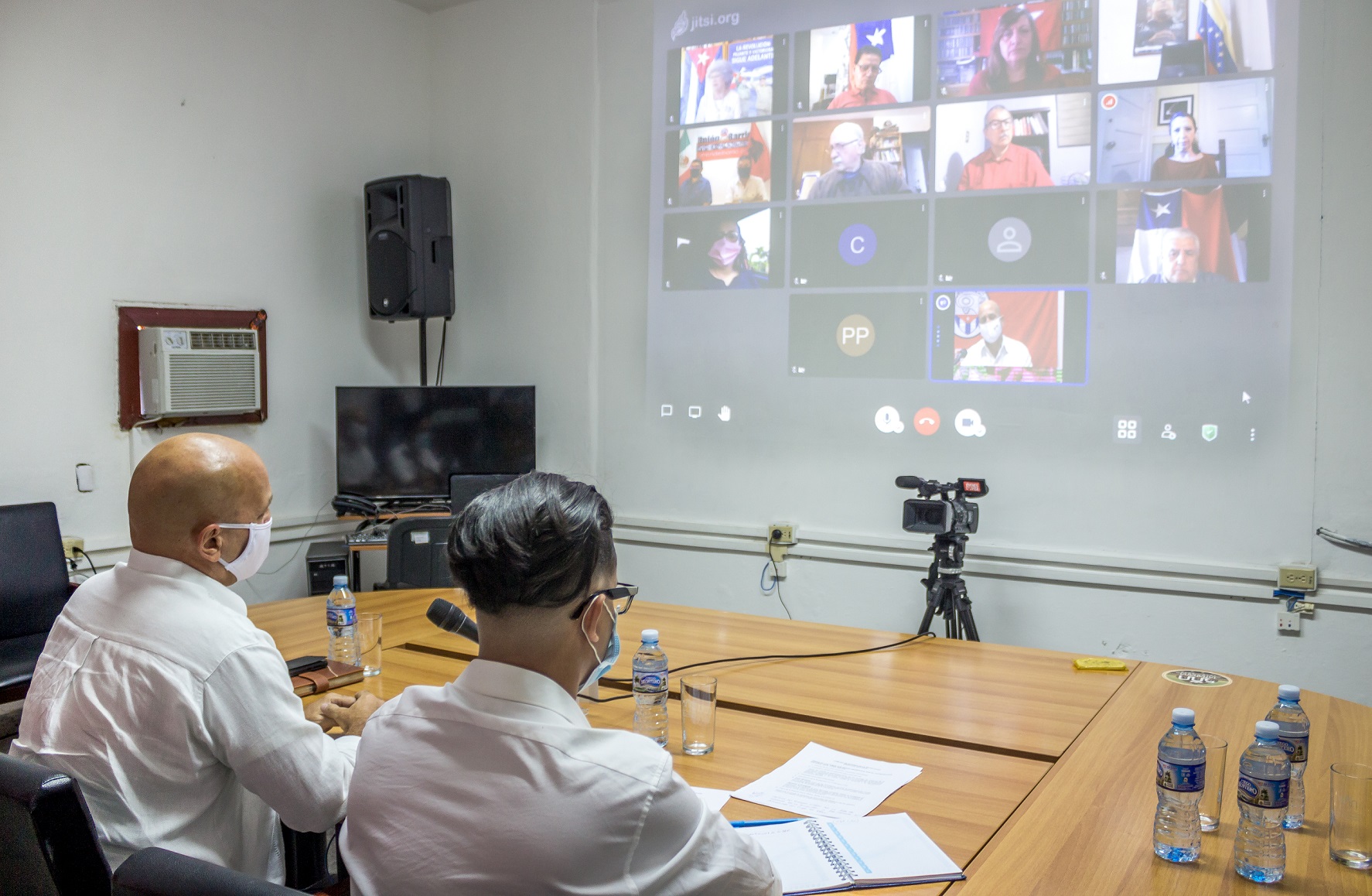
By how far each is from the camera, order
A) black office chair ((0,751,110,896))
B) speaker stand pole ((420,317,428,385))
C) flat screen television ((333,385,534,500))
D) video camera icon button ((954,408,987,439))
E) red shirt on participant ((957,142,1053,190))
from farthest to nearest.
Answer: speaker stand pole ((420,317,428,385)) < flat screen television ((333,385,534,500)) < video camera icon button ((954,408,987,439)) < red shirt on participant ((957,142,1053,190)) < black office chair ((0,751,110,896))

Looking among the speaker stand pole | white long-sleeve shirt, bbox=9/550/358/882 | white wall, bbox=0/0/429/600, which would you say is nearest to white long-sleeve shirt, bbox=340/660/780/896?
white long-sleeve shirt, bbox=9/550/358/882

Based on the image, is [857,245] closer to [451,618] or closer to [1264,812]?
[451,618]

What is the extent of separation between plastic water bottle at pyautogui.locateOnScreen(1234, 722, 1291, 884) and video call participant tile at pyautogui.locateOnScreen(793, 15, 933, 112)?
308cm

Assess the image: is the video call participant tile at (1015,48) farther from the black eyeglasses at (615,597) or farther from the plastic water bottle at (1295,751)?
the black eyeglasses at (615,597)

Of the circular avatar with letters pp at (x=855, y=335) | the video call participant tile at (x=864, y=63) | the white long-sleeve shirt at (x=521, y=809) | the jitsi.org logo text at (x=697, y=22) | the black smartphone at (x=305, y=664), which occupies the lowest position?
the black smartphone at (x=305, y=664)

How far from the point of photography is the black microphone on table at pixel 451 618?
1.71m

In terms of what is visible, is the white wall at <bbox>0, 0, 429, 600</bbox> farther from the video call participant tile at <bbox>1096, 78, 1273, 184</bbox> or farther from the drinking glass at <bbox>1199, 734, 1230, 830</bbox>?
the drinking glass at <bbox>1199, 734, 1230, 830</bbox>

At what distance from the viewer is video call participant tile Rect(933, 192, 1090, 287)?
3.62 meters

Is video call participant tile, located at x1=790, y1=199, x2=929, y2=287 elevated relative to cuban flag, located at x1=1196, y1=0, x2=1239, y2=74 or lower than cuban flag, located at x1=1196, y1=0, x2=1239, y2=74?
lower

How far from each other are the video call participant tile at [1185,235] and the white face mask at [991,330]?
15.0 inches

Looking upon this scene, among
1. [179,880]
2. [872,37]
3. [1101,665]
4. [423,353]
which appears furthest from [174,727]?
[423,353]

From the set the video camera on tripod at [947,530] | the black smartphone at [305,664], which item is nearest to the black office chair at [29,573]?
the black smartphone at [305,664]

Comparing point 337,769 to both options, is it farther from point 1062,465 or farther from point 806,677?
point 1062,465

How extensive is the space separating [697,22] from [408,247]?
5.39 ft
